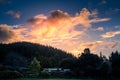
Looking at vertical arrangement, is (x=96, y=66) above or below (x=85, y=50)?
below

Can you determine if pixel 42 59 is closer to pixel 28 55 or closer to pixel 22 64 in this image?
pixel 22 64

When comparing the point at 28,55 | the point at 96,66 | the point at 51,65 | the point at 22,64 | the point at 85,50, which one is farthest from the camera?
the point at 28,55

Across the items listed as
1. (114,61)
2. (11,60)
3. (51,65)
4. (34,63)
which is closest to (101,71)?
(114,61)

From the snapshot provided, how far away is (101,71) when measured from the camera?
93.5m

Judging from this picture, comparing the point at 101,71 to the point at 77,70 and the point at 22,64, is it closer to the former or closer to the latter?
the point at 77,70

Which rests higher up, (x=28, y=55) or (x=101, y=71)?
(x=28, y=55)

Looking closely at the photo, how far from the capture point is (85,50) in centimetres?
11394

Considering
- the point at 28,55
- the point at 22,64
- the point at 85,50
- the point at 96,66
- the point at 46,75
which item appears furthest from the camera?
the point at 28,55

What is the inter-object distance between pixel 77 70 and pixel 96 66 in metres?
8.36

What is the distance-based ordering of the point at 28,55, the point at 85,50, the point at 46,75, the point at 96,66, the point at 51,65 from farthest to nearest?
1. the point at 28,55
2. the point at 51,65
3. the point at 85,50
4. the point at 96,66
5. the point at 46,75

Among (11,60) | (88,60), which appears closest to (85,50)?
(88,60)

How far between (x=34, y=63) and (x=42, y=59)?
3172 centimetres

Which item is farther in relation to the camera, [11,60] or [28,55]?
[28,55]

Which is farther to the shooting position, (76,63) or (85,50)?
(85,50)
